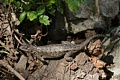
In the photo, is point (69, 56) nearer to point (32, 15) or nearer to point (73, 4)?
point (32, 15)

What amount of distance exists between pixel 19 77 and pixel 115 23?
282cm

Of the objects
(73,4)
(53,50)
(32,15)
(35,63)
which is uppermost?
(73,4)

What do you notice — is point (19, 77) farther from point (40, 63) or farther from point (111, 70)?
point (111, 70)

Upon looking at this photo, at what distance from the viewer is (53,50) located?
5273mm

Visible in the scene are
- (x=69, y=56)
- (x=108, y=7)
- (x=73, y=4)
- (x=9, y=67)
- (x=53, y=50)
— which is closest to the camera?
(x=73, y=4)

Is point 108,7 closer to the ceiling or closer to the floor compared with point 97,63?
closer to the ceiling

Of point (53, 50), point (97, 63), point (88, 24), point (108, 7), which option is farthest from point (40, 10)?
point (108, 7)

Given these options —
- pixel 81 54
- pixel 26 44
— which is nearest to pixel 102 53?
pixel 81 54

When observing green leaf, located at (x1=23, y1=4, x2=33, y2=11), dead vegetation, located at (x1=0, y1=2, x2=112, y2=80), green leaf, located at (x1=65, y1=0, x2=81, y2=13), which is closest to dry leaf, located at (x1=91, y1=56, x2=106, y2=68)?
dead vegetation, located at (x1=0, y1=2, x2=112, y2=80)

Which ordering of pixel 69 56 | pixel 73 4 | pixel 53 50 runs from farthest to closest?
pixel 53 50, pixel 69 56, pixel 73 4

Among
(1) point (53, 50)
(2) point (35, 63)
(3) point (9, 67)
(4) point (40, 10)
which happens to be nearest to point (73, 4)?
(4) point (40, 10)

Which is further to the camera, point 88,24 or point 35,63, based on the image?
point 88,24

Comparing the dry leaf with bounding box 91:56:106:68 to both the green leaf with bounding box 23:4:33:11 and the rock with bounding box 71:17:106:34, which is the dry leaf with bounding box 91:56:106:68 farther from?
the green leaf with bounding box 23:4:33:11

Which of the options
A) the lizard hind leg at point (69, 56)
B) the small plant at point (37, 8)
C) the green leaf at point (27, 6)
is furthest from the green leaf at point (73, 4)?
the green leaf at point (27, 6)
